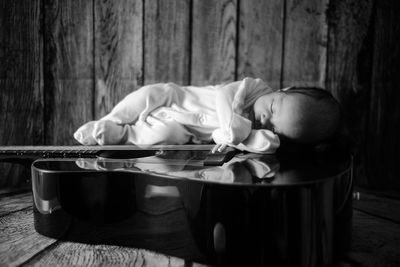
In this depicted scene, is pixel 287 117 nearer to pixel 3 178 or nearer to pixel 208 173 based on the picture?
pixel 208 173

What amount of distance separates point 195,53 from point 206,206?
0.78 metres

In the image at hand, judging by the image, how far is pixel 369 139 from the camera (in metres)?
1.29

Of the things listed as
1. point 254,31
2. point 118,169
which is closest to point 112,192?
point 118,169

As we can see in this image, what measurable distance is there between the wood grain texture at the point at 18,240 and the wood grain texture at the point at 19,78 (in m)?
0.42

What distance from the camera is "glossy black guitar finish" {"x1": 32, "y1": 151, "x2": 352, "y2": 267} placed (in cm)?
64

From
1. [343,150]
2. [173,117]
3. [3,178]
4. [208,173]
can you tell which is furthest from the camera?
[3,178]

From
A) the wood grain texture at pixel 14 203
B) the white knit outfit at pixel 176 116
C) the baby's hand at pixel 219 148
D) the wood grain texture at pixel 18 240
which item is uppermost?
the white knit outfit at pixel 176 116

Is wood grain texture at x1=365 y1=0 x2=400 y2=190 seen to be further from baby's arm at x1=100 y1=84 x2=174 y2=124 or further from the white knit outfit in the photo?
baby's arm at x1=100 y1=84 x2=174 y2=124

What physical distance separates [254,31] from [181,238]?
861 millimetres

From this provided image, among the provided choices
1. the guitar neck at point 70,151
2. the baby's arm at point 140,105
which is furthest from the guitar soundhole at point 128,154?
the baby's arm at point 140,105

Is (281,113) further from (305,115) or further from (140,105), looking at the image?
(140,105)

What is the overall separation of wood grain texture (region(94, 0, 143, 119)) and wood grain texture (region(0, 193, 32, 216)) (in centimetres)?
44

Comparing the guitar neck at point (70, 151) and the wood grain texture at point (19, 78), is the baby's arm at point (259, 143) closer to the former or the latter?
the guitar neck at point (70, 151)

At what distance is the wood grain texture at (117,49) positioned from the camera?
130 centimetres
